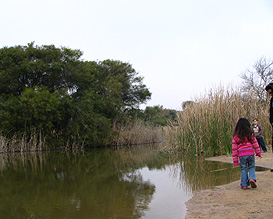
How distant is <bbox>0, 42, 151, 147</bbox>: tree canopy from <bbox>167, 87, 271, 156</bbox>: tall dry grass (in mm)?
10643

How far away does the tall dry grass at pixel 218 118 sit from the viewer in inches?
376

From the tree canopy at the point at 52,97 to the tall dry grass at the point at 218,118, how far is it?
34.9ft

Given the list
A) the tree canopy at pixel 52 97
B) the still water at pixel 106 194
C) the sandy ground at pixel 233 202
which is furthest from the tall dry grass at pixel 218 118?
the tree canopy at pixel 52 97

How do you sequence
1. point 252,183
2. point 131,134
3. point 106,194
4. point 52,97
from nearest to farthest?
1. point 252,183
2. point 106,194
3. point 52,97
4. point 131,134

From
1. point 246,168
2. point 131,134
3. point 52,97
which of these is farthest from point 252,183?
point 131,134

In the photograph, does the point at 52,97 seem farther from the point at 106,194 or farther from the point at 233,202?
the point at 233,202

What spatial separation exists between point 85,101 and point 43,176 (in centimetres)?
1373

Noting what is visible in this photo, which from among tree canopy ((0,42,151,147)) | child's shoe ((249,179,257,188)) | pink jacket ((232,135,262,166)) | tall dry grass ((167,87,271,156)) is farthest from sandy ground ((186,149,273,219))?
tree canopy ((0,42,151,147))

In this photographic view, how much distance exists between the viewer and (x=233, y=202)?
3723mm

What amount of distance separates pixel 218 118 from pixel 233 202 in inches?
250

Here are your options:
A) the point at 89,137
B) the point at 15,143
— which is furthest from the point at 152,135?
the point at 15,143

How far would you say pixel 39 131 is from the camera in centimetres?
1928

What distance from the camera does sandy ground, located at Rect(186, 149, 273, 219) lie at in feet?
10.5

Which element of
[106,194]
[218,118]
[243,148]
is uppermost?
[218,118]
